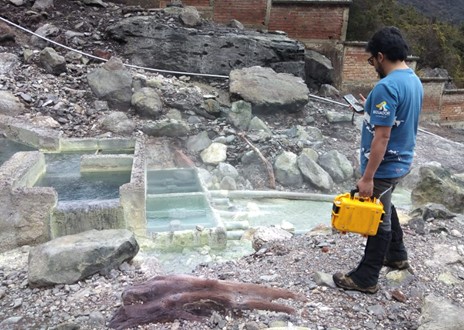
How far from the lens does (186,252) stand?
4.18 metres

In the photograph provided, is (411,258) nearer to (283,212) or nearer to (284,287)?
(284,287)

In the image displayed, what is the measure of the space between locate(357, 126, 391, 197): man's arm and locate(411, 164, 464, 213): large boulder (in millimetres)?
3008

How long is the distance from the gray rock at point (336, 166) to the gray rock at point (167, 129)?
2028 mm

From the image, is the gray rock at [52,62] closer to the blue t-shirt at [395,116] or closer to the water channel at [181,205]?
the water channel at [181,205]

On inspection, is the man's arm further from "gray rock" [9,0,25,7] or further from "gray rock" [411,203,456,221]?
"gray rock" [9,0,25,7]

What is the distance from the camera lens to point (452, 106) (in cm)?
1270

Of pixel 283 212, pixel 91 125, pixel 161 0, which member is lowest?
pixel 283 212

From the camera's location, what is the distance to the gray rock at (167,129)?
655cm

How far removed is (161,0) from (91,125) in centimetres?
500

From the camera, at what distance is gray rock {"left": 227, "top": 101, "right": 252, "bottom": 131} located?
23.6 feet

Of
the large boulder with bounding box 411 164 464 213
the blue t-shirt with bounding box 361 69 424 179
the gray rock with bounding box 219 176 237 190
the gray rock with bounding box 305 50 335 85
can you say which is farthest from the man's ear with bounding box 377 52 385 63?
the gray rock with bounding box 305 50 335 85

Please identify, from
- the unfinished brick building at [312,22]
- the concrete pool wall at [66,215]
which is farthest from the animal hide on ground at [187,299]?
the unfinished brick building at [312,22]

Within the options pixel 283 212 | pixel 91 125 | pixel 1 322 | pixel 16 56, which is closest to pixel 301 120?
pixel 283 212

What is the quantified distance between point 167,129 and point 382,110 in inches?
175
